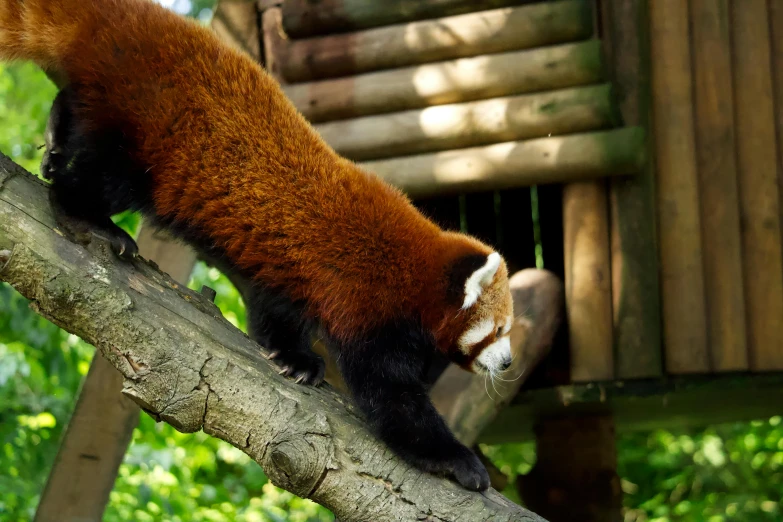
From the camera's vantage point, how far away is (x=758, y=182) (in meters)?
4.57

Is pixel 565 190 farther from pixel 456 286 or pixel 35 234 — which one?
pixel 35 234

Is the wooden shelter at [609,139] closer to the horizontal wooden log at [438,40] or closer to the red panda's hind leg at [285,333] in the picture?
the horizontal wooden log at [438,40]

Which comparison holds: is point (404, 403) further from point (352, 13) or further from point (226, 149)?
point (352, 13)

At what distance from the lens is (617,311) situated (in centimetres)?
459

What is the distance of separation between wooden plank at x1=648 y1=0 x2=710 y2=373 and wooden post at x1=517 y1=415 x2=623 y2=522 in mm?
1229

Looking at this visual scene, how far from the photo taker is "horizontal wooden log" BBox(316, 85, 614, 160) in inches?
181

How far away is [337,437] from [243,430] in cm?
31

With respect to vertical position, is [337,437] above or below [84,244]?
below

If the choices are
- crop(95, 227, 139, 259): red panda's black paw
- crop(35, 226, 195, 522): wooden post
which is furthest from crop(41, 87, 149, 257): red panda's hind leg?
crop(35, 226, 195, 522): wooden post

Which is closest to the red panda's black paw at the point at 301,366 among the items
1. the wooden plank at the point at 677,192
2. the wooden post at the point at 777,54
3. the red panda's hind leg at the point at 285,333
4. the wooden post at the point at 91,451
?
the red panda's hind leg at the point at 285,333

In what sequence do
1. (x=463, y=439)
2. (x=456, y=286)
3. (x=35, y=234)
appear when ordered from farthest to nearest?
(x=463, y=439)
(x=456, y=286)
(x=35, y=234)

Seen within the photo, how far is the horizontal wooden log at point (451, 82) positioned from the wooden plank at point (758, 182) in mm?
858

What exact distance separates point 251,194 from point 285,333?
25.3 inches

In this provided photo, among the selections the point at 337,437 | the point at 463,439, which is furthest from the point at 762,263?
the point at 337,437
